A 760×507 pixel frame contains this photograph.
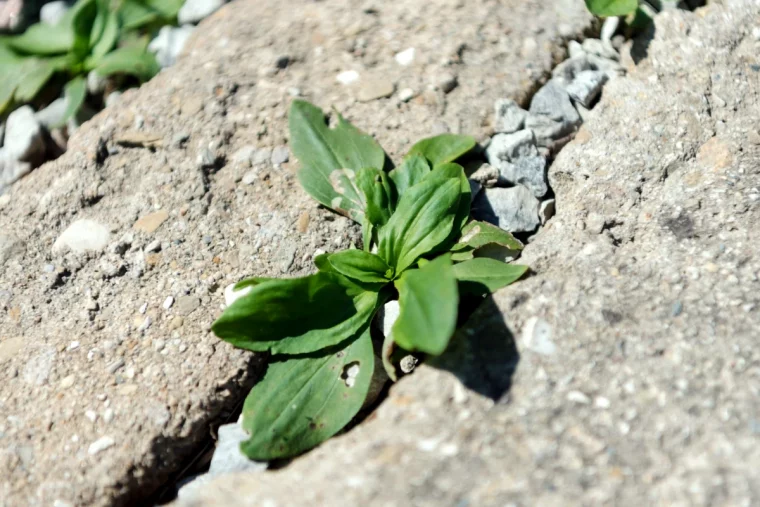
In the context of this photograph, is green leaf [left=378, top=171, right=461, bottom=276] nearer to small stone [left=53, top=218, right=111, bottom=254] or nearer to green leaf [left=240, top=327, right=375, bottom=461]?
green leaf [left=240, top=327, right=375, bottom=461]

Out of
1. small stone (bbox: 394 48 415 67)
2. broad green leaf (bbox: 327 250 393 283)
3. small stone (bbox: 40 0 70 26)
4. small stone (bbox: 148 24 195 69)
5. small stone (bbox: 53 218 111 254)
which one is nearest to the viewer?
broad green leaf (bbox: 327 250 393 283)

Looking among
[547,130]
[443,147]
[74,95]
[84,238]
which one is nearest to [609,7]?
[547,130]

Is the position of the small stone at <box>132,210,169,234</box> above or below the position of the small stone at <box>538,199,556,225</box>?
above

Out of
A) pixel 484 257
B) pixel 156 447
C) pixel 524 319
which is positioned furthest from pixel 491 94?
pixel 156 447

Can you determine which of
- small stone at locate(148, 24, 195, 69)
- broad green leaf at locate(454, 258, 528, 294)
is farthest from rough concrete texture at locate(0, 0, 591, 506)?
broad green leaf at locate(454, 258, 528, 294)

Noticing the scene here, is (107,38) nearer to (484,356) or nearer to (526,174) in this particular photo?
(526,174)

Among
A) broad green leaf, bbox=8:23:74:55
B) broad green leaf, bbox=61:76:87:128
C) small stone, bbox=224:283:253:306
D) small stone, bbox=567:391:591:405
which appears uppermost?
broad green leaf, bbox=8:23:74:55

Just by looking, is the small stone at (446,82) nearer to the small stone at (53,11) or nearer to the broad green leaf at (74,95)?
the broad green leaf at (74,95)

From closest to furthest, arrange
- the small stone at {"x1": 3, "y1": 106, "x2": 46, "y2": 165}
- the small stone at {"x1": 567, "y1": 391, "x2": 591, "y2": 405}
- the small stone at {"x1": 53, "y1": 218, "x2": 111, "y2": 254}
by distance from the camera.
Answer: the small stone at {"x1": 567, "y1": 391, "x2": 591, "y2": 405} < the small stone at {"x1": 53, "y1": 218, "x2": 111, "y2": 254} < the small stone at {"x1": 3, "y1": 106, "x2": 46, "y2": 165}
